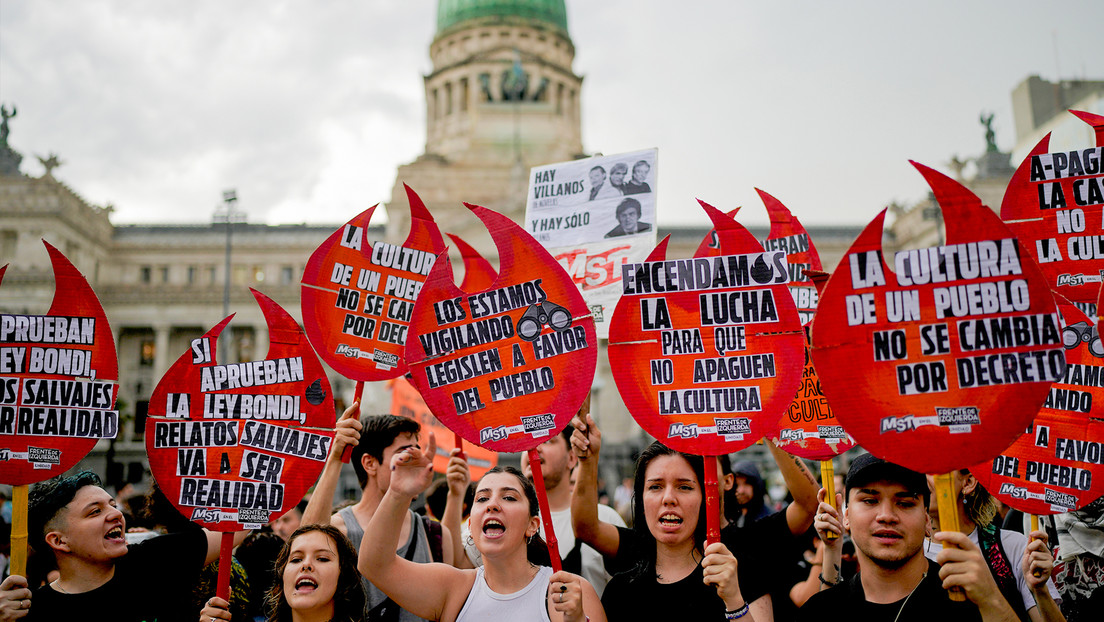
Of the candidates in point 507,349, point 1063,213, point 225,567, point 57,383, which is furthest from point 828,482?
point 57,383

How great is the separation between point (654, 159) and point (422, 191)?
4507 cm

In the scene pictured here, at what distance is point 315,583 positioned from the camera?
407 centimetres

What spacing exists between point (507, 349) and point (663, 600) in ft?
4.58

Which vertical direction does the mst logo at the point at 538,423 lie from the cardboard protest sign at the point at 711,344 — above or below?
below

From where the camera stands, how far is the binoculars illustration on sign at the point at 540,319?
4082mm

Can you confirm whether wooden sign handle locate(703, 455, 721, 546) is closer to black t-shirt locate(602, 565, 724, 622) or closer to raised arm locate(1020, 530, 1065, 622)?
black t-shirt locate(602, 565, 724, 622)

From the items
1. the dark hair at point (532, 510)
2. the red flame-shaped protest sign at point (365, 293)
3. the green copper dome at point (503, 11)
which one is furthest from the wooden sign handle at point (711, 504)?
the green copper dome at point (503, 11)

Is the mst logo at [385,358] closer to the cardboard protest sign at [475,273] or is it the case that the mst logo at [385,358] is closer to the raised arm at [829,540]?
the cardboard protest sign at [475,273]

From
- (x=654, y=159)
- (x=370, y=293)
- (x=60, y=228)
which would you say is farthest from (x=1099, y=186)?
(x=60, y=228)

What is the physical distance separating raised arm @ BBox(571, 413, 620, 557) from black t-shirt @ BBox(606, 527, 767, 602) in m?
0.05

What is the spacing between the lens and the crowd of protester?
343 centimetres

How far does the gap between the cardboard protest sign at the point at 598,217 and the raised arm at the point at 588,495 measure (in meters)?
1.84

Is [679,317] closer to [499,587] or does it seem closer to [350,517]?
[499,587]

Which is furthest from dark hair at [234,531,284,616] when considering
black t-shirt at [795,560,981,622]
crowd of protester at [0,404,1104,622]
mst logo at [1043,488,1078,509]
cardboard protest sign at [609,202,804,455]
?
mst logo at [1043,488,1078,509]
